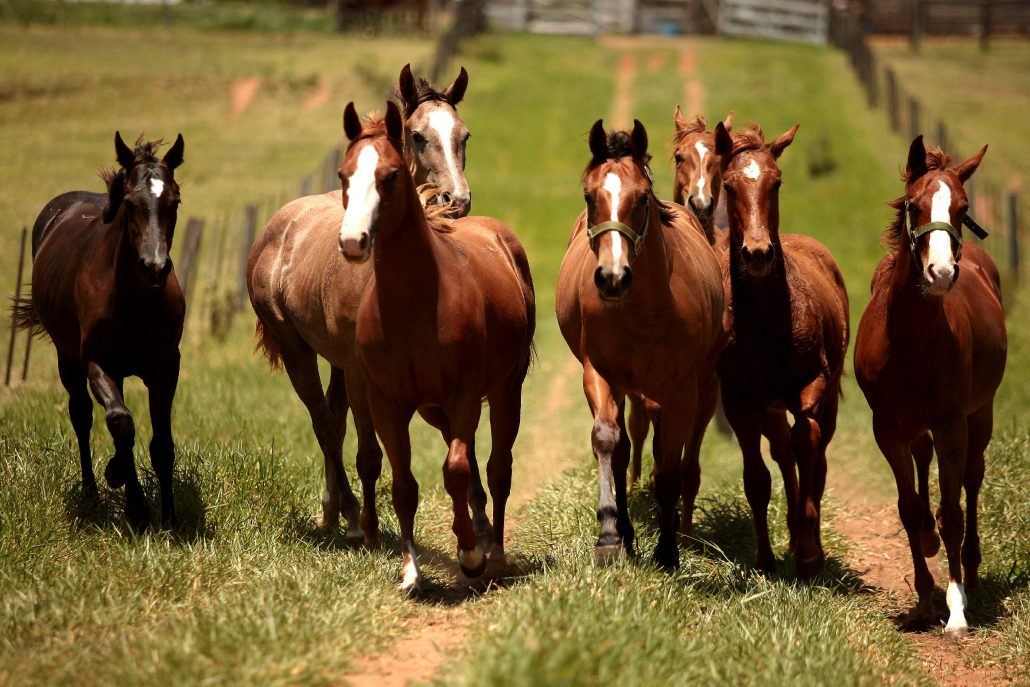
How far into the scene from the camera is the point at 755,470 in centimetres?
674

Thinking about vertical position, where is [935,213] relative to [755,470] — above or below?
above

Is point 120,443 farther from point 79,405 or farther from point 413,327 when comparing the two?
point 413,327

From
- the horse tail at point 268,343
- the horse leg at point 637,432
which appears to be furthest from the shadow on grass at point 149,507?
Answer: the horse leg at point 637,432

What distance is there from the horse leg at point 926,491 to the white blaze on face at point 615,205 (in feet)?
9.02

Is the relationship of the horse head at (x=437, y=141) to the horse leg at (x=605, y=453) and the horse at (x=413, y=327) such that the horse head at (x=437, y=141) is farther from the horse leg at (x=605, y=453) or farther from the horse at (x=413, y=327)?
the horse leg at (x=605, y=453)

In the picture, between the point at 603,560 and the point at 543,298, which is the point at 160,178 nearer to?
the point at 603,560

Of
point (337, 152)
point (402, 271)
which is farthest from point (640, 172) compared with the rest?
point (337, 152)

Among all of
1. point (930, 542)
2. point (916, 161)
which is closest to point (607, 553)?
point (930, 542)

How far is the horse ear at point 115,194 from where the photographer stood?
6.76 m

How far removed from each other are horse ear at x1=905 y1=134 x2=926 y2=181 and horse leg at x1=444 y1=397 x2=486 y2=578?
2755 millimetres

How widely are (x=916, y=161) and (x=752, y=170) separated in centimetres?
90

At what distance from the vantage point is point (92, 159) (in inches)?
992

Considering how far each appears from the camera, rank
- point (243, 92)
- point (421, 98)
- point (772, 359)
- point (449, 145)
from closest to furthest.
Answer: point (772, 359), point (449, 145), point (421, 98), point (243, 92)

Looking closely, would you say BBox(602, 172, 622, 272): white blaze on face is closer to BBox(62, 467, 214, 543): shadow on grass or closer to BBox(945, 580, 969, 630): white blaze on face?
BBox(945, 580, 969, 630): white blaze on face
